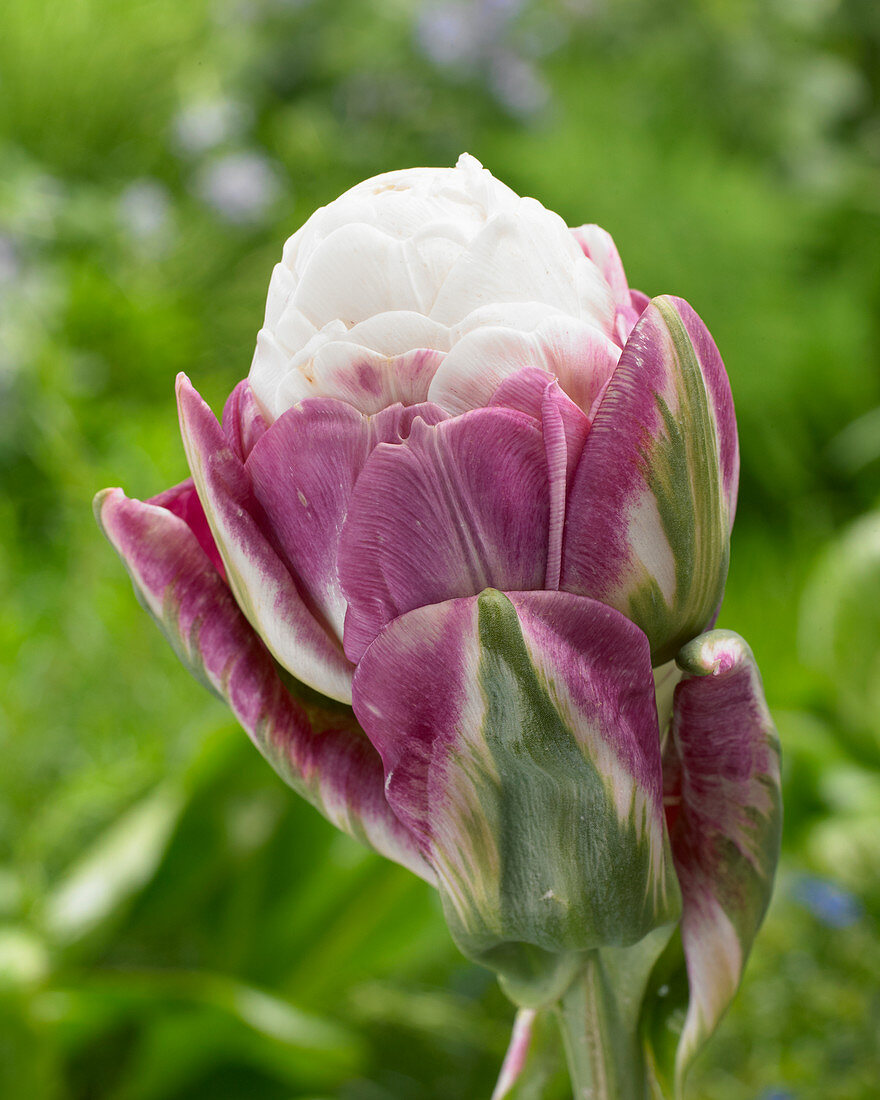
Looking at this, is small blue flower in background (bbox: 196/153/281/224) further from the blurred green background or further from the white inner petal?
the white inner petal

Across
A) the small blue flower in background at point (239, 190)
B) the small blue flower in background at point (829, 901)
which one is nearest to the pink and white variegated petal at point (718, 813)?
the small blue flower in background at point (829, 901)

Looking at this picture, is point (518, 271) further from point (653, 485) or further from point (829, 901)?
point (829, 901)

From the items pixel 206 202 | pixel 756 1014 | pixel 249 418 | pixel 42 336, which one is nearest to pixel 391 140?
pixel 206 202

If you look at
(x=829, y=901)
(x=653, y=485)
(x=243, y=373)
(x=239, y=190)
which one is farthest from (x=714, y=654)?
(x=243, y=373)

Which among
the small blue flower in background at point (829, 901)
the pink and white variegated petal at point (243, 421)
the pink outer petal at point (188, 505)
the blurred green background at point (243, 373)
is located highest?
the pink and white variegated petal at point (243, 421)

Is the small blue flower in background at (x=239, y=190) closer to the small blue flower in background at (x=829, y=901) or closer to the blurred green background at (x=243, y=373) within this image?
the blurred green background at (x=243, y=373)
